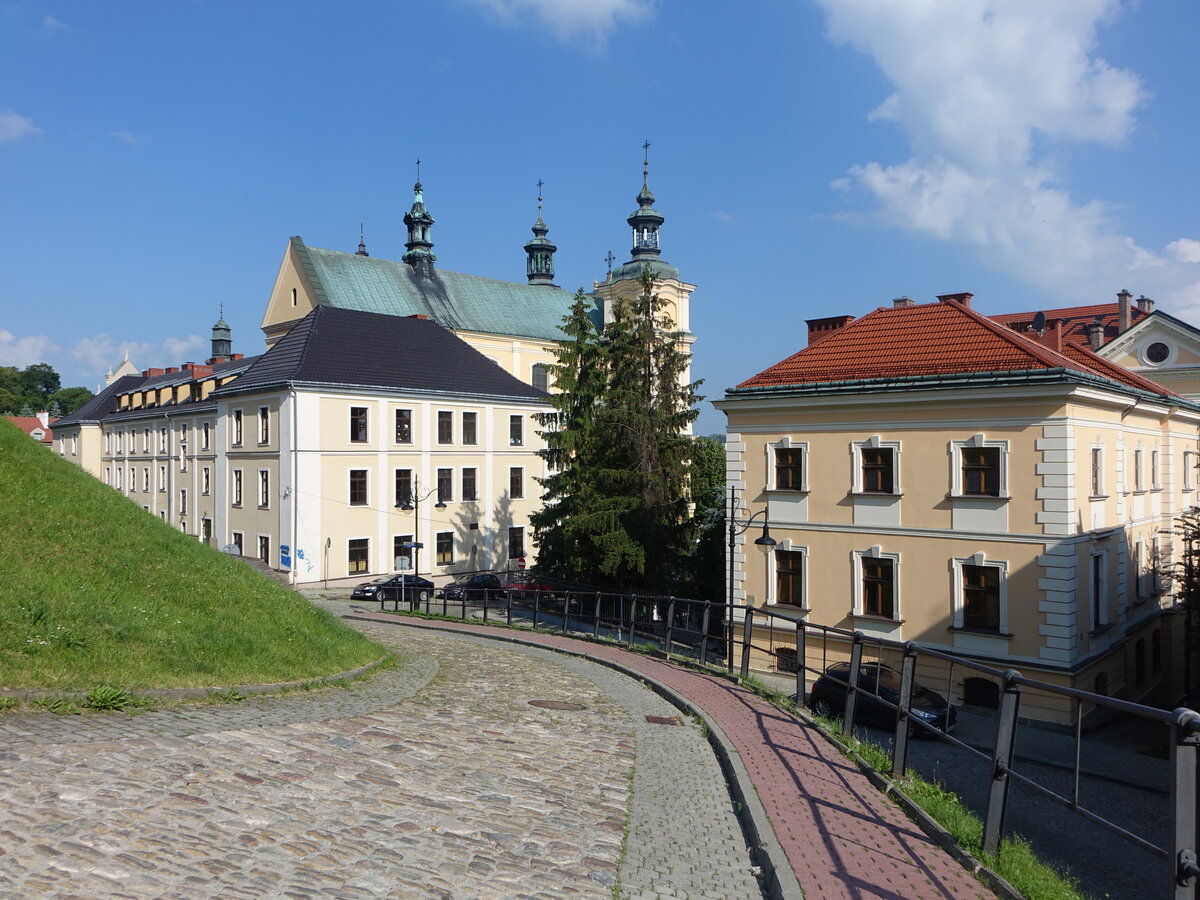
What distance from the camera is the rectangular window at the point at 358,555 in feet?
132

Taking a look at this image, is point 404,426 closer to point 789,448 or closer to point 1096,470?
point 789,448

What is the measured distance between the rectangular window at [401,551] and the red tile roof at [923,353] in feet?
72.1

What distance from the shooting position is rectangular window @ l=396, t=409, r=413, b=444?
1668 inches

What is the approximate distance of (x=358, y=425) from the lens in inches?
1613

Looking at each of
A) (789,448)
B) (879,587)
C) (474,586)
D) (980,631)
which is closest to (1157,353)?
(789,448)

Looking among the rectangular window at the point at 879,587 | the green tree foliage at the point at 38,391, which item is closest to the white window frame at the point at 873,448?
the rectangular window at the point at 879,587

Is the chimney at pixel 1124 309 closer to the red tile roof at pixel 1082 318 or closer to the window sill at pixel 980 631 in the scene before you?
the red tile roof at pixel 1082 318

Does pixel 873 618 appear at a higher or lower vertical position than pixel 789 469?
lower

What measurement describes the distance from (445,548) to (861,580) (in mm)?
25517

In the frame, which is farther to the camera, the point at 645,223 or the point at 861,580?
the point at 645,223

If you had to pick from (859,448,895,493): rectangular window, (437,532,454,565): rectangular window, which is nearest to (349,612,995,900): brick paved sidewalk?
(859,448,895,493): rectangular window

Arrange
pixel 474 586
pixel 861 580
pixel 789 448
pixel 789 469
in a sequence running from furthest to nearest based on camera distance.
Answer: pixel 474 586, pixel 789 469, pixel 789 448, pixel 861 580

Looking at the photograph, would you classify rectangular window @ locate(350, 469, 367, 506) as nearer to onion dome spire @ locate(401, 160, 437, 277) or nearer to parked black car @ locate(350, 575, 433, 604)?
parked black car @ locate(350, 575, 433, 604)

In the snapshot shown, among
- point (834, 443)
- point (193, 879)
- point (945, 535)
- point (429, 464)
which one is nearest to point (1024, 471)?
point (945, 535)
